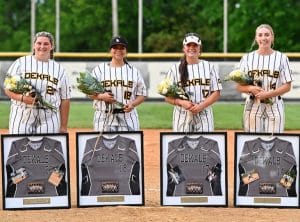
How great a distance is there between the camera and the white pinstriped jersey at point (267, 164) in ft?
28.2

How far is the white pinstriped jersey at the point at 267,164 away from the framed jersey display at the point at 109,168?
1.07 metres

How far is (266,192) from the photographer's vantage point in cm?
862

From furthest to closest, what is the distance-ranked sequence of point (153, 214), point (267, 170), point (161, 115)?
1. point (161, 115)
2. point (267, 170)
3. point (153, 214)

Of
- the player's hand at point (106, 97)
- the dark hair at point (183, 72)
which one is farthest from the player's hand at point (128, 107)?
the dark hair at point (183, 72)

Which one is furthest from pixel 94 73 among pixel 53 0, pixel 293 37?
pixel 53 0

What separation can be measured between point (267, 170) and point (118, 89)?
1.72 metres

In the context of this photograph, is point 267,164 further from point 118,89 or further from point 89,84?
point 89,84

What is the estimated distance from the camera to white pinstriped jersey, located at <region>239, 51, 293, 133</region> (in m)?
8.84

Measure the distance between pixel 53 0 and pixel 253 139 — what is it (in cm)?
4303

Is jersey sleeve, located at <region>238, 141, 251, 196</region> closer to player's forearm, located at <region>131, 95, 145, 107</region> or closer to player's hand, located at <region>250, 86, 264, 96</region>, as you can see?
player's hand, located at <region>250, 86, 264, 96</region>

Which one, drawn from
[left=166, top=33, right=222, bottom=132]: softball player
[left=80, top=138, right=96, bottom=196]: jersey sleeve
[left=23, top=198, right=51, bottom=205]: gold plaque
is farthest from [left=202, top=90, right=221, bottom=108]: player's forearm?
[left=23, top=198, right=51, bottom=205]: gold plaque

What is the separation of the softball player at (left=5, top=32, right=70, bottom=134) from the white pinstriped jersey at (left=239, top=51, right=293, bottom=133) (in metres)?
1.91

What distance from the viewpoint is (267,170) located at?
28.4 feet

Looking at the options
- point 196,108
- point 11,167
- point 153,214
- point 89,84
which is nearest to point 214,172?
point 196,108
